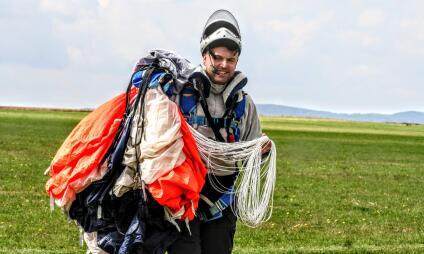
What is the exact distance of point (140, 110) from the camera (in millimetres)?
3873

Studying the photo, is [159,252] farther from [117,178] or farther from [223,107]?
[223,107]

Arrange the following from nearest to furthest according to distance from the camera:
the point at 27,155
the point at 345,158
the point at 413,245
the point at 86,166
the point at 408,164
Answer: the point at 86,166, the point at 413,245, the point at 27,155, the point at 408,164, the point at 345,158

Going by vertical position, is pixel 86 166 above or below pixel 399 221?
above

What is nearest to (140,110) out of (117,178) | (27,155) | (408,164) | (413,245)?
(117,178)

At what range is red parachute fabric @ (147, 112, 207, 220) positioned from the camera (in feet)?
12.1

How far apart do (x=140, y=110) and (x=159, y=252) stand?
0.81 m

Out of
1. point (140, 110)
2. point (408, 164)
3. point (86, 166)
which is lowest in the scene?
point (408, 164)

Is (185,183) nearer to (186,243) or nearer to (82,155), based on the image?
(186,243)

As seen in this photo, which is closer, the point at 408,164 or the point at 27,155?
the point at 27,155

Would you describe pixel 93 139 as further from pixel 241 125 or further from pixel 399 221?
pixel 399 221

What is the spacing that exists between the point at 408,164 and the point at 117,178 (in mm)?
22304

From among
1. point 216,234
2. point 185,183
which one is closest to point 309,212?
point 216,234

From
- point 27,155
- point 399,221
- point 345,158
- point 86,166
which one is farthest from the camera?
point 345,158

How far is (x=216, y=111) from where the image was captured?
413 cm
